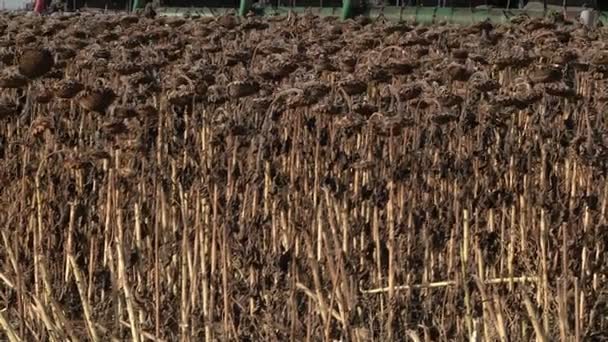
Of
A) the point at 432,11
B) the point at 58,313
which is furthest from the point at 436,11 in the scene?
the point at 58,313

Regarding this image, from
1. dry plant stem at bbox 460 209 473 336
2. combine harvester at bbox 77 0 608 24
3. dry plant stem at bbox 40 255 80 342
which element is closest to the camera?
dry plant stem at bbox 40 255 80 342

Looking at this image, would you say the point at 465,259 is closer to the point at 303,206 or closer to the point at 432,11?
the point at 303,206

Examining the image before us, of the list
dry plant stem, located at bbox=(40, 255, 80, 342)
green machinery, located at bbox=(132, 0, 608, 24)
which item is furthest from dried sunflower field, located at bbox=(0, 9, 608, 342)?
green machinery, located at bbox=(132, 0, 608, 24)

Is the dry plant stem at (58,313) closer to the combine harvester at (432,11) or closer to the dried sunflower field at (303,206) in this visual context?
the dried sunflower field at (303,206)

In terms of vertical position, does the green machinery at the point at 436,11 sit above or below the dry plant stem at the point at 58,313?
below

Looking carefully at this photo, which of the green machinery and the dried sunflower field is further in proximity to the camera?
the green machinery

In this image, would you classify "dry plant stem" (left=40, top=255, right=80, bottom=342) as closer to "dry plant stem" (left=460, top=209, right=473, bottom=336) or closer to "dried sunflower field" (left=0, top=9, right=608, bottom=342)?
"dried sunflower field" (left=0, top=9, right=608, bottom=342)

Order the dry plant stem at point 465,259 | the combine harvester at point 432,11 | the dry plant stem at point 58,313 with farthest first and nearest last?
the combine harvester at point 432,11 → the dry plant stem at point 465,259 → the dry plant stem at point 58,313

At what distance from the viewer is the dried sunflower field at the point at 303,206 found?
13.4 feet

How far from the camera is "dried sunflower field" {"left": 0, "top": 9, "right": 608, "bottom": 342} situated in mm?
4090

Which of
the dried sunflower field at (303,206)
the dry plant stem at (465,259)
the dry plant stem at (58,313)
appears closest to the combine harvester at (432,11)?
the dried sunflower field at (303,206)

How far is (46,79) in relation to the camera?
20.7 ft

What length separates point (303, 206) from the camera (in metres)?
4.76

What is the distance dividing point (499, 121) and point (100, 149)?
1472 millimetres
